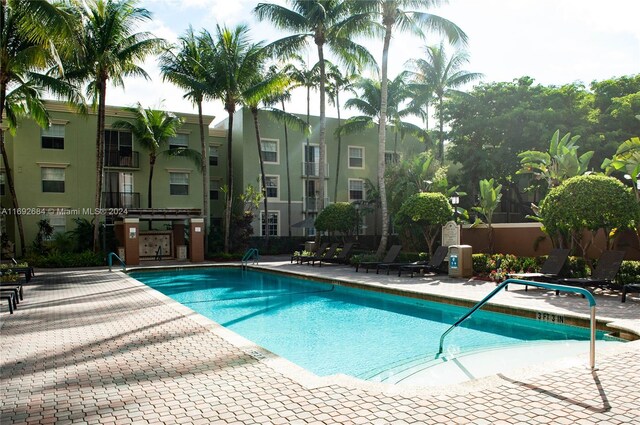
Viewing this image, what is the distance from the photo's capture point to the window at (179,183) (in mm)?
31375

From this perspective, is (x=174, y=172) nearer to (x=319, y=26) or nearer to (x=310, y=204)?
(x=310, y=204)

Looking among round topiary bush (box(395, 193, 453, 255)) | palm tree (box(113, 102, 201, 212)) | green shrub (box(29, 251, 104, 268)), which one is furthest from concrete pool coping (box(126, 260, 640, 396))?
palm tree (box(113, 102, 201, 212))

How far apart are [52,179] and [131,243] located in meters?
7.52

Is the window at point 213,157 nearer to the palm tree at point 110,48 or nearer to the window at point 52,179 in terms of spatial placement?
the window at point 52,179

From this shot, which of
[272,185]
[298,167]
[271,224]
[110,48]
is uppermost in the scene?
[110,48]

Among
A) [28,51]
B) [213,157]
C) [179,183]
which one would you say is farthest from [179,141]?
[28,51]

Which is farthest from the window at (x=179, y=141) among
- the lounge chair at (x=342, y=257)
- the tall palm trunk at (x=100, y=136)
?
the lounge chair at (x=342, y=257)

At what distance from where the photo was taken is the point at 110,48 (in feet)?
75.8

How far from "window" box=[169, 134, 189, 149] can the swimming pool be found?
17197 mm

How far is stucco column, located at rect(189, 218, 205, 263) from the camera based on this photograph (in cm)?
2677

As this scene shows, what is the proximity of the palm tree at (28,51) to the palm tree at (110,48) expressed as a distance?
1378 millimetres

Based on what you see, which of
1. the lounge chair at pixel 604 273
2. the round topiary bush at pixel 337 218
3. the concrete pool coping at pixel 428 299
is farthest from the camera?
the round topiary bush at pixel 337 218

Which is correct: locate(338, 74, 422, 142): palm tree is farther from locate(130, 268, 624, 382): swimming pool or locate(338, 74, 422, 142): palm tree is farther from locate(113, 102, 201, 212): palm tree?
locate(130, 268, 624, 382): swimming pool

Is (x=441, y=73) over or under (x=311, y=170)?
over
